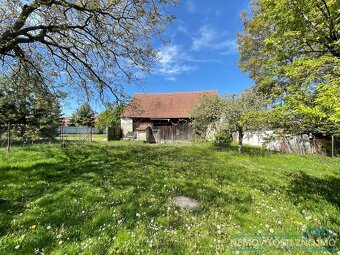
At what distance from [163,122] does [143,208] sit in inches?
904

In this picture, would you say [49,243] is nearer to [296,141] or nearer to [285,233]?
[285,233]

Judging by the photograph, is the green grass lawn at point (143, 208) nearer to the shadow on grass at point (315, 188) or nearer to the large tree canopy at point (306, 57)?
the shadow on grass at point (315, 188)

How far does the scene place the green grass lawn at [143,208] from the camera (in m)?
3.16

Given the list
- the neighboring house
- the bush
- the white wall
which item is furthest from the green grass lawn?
the white wall

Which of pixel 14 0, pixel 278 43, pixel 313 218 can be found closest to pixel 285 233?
pixel 313 218

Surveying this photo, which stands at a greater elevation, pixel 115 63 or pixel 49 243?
pixel 115 63

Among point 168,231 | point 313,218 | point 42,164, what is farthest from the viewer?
point 42,164

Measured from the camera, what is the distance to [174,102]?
2889 centimetres

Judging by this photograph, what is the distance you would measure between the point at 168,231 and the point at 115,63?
7482mm

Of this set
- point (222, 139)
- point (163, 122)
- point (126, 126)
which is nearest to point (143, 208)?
point (222, 139)

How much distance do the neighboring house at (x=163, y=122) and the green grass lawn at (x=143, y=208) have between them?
59.6 feet

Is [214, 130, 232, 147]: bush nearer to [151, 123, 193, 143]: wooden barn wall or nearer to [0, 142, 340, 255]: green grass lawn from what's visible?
[151, 123, 193, 143]: wooden barn wall

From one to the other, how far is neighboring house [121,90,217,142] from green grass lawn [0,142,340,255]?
18.2 m

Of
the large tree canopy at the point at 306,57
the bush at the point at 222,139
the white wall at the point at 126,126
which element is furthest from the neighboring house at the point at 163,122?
the large tree canopy at the point at 306,57
